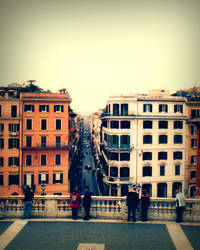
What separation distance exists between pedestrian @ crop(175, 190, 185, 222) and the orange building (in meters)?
10.3

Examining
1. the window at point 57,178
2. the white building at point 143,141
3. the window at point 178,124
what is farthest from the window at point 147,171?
the window at point 57,178

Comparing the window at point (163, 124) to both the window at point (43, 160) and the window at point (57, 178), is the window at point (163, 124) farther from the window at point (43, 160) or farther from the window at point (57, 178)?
the window at point (43, 160)

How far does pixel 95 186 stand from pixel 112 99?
8852mm

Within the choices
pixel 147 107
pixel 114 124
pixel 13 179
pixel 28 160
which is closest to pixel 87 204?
pixel 13 179

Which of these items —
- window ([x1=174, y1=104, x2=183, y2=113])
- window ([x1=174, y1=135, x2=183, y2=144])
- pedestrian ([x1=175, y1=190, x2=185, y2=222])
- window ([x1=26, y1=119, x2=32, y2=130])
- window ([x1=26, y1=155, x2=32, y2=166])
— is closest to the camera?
pedestrian ([x1=175, y1=190, x2=185, y2=222])

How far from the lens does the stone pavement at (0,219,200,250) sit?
13.4ft

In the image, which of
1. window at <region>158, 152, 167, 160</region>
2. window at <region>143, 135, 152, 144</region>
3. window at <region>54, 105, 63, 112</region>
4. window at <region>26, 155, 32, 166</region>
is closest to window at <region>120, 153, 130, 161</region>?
window at <region>143, 135, 152, 144</region>

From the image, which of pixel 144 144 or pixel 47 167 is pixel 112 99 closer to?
pixel 144 144

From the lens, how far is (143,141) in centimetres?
1509

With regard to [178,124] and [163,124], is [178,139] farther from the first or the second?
[163,124]

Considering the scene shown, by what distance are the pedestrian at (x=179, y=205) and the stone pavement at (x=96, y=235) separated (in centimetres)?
17

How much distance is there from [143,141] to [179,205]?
33.7 feet

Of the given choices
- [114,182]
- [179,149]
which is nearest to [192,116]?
[179,149]

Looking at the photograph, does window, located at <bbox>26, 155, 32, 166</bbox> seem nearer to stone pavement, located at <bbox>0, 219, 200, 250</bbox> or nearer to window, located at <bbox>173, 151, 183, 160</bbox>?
window, located at <bbox>173, 151, 183, 160</bbox>
